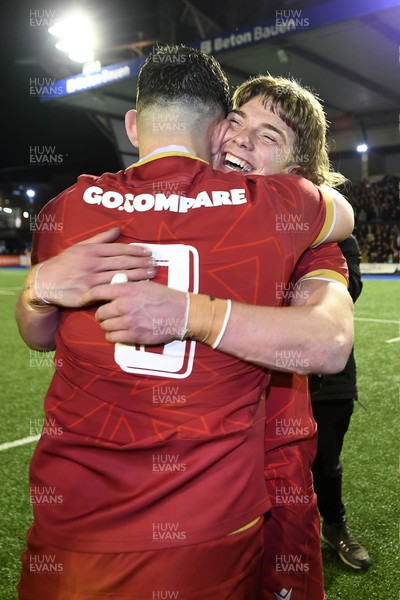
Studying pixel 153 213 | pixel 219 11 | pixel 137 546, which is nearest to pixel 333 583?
pixel 137 546

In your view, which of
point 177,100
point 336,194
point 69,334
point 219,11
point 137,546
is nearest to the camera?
point 137,546

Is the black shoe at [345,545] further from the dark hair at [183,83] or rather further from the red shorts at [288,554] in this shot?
the dark hair at [183,83]

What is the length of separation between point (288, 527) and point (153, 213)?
1137 mm

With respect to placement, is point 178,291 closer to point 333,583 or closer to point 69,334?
point 69,334

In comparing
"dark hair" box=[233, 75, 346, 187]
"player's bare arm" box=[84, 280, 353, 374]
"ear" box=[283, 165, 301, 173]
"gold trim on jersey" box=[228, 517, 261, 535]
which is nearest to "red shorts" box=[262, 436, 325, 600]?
"gold trim on jersey" box=[228, 517, 261, 535]

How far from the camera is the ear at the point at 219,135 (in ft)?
4.56

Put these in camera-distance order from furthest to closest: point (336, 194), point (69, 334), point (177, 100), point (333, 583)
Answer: point (333, 583)
point (336, 194)
point (177, 100)
point (69, 334)

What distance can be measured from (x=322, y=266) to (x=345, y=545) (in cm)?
186

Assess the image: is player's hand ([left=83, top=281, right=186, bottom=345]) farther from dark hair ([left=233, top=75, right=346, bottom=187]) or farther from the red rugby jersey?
dark hair ([left=233, top=75, right=346, bottom=187])

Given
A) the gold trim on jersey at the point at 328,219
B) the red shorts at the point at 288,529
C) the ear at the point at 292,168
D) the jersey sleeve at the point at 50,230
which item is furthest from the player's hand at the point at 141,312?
the ear at the point at 292,168

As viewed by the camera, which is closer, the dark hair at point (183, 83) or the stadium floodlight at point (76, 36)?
the dark hair at point (183, 83)

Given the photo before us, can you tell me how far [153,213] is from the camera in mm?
1177

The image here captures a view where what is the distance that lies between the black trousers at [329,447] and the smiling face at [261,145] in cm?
118

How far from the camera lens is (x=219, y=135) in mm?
1397
